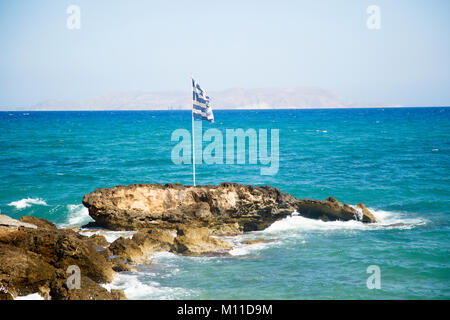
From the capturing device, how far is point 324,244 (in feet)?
68.6

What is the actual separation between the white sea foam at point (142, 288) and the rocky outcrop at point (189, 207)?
17.7ft

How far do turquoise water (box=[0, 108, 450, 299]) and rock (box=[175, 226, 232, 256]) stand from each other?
26.9 inches

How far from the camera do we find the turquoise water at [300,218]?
1567cm

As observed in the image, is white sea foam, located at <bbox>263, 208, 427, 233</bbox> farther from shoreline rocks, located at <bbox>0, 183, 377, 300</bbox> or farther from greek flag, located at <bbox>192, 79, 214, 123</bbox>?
greek flag, located at <bbox>192, 79, 214, 123</bbox>

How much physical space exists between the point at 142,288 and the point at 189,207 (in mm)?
7083

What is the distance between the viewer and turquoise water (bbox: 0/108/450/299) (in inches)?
617

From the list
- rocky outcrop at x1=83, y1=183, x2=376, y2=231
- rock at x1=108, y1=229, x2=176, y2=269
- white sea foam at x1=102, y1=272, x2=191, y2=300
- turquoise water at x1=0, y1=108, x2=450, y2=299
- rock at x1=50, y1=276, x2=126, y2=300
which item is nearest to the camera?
rock at x1=50, y1=276, x2=126, y2=300

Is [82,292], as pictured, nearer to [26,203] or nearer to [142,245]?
[142,245]

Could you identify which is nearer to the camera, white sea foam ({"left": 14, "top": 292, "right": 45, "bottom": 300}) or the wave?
white sea foam ({"left": 14, "top": 292, "right": 45, "bottom": 300})

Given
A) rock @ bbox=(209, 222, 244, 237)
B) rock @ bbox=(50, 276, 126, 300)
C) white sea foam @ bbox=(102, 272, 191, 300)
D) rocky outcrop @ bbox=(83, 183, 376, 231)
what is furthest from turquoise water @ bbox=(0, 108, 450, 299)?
rock @ bbox=(50, 276, 126, 300)

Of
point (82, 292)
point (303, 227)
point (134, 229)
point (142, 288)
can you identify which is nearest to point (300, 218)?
point (303, 227)
